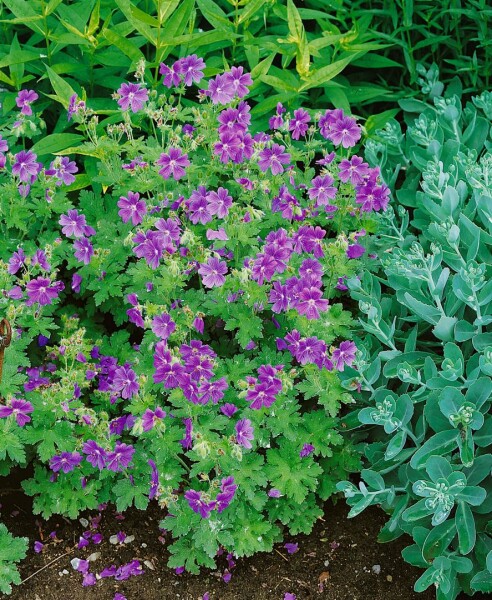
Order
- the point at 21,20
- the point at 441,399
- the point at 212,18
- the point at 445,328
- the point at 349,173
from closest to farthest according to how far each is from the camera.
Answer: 1. the point at 441,399
2. the point at 445,328
3. the point at 349,173
4. the point at 21,20
5. the point at 212,18

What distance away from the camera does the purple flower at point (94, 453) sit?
107 inches

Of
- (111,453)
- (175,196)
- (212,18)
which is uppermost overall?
(212,18)

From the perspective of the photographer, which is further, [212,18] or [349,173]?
[212,18]

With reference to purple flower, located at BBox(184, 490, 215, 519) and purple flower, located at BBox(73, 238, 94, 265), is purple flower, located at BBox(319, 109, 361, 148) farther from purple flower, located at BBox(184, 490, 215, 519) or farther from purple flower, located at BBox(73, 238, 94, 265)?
purple flower, located at BBox(184, 490, 215, 519)

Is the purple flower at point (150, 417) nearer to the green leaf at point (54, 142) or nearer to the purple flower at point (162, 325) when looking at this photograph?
the purple flower at point (162, 325)

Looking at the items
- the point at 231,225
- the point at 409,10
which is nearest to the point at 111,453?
the point at 231,225

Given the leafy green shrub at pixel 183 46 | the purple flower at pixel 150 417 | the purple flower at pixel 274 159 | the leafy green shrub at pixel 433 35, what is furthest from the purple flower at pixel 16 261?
the leafy green shrub at pixel 433 35

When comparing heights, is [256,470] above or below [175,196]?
below

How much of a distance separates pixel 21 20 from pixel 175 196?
89cm

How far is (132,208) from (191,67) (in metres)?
0.53

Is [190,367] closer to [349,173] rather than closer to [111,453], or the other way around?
[111,453]

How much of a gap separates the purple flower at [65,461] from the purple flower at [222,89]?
1.21 metres

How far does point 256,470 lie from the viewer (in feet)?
8.90

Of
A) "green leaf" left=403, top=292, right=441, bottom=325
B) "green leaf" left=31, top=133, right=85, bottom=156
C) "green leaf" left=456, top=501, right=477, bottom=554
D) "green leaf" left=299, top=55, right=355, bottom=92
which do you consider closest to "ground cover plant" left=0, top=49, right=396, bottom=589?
"green leaf" left=31, top=133, right=85, bottom=156
